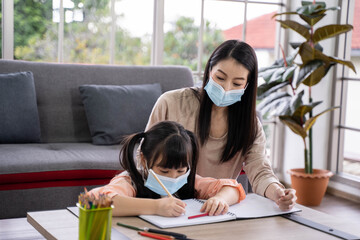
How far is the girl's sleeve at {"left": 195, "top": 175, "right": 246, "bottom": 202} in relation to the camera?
1.62 m

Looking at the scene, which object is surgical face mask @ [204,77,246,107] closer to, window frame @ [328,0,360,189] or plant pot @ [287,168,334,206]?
plant pot @ [287,168,334,206]

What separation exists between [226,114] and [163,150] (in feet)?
1.79

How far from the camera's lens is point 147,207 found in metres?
1.42

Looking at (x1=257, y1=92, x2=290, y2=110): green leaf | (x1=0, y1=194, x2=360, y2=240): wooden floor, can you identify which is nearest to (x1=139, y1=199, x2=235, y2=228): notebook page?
(x1=0, y1=194, x2=360, y2=240): wooden floor

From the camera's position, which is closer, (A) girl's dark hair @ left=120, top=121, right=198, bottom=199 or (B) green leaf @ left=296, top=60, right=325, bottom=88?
(A) girl's dark hair @ left=120, top=121, right=198, bottom=199

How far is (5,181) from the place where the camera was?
97.8 inches

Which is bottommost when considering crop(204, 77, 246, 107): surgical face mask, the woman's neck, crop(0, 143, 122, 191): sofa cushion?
crop(0, 143, 122, 191): sofa cushion

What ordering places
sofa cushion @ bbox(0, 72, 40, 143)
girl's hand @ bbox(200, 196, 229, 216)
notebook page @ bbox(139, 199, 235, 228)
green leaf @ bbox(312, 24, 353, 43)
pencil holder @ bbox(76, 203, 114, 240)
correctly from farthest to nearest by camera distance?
1. green leaf @ bbox(312, 24, 353, 43)
2. sofa cushion @ bbox(0, 72, 40, 143)
3. girl's hand @ bbox(200, 196, 229, 216)
4. notebook page @ bbox(139, 199, 235, 228)
5. pencil holder @ bbox(76, 203, 114, 240)

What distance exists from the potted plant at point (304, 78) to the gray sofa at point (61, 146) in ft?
2.09

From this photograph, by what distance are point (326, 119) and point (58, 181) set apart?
220 cm

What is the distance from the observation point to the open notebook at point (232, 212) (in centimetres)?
135

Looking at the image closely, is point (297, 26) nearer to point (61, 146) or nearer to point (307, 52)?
point (307, 52)

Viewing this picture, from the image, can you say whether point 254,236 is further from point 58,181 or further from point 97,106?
point 97,106

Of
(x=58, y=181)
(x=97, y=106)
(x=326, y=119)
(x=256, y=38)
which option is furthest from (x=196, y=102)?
(x=256, y=38)
